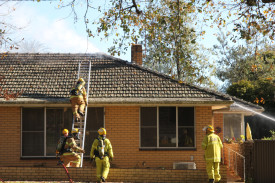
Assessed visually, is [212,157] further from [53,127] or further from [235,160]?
[53,127]

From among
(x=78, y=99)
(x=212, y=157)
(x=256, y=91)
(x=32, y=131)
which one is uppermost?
(x=256, y=91)

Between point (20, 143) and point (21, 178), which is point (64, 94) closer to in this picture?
point (20, 143)

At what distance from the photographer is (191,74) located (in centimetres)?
1243

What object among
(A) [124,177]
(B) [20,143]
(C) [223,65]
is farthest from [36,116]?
(C) [223,65]

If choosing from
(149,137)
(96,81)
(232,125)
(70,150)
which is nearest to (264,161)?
(149,137)

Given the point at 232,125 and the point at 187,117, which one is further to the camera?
the point at 232,125

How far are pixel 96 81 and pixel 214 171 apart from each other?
6513 millimetres

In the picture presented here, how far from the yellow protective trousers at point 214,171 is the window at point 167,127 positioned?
11.7 feet

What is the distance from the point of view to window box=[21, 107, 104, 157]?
1650 cm

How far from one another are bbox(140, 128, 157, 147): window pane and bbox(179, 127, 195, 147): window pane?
96 centimetres

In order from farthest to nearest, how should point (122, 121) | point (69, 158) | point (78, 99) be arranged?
point (122, 121) → point (78, 99) → point (69, 158)

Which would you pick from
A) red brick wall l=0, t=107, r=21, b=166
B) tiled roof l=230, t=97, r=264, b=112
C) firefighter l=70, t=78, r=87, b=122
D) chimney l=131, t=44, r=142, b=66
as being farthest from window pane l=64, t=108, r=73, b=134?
tiled roof l=230, t=97, r=264, b=112

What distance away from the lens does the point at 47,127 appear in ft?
54.5

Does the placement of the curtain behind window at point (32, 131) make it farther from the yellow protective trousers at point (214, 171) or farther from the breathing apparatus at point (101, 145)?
the yellow protective trousers at point (214, 171)
